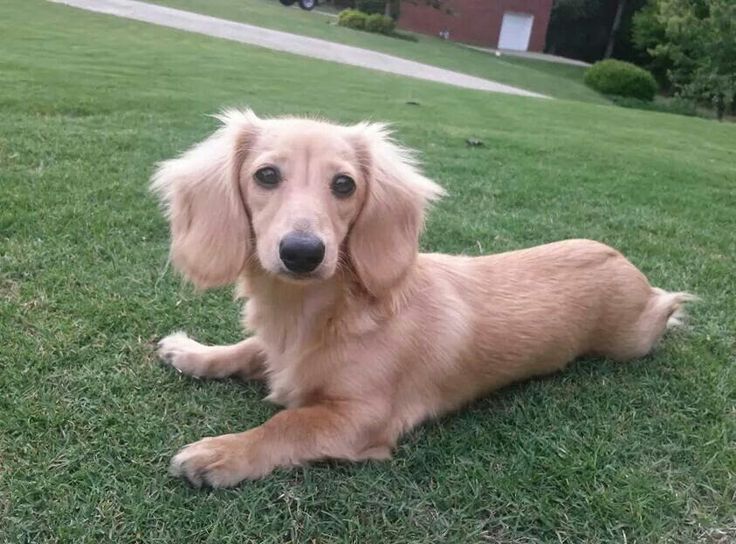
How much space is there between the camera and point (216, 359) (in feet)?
7.95

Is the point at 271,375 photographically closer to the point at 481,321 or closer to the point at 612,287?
the point at 481,321

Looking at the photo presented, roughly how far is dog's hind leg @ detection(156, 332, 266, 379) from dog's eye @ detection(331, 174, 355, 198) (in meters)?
0.64

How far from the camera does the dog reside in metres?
Answer: 2.00

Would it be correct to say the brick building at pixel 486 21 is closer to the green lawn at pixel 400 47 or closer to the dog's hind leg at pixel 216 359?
the green lawn at pixel 400 47

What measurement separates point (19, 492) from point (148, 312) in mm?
1051

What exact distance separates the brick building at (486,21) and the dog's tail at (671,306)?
108ft

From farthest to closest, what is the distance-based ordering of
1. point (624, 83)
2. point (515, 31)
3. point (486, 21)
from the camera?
point (515, 31) < point (486, 21) < point (624, 83)

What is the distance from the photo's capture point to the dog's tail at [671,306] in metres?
2.80

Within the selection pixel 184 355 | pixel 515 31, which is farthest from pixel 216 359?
pixel 515 31

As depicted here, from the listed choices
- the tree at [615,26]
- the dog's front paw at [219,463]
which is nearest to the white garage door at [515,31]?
the tree at [615,26]

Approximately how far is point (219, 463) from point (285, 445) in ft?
0.65

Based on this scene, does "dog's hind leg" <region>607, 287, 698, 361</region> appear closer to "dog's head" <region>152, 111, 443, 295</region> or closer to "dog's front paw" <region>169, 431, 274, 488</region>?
"dog's head" <region>152, 111, 443, 295</region>

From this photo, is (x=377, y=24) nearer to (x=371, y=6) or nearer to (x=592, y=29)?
(x=371, y=6)

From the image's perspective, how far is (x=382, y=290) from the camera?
221cm
